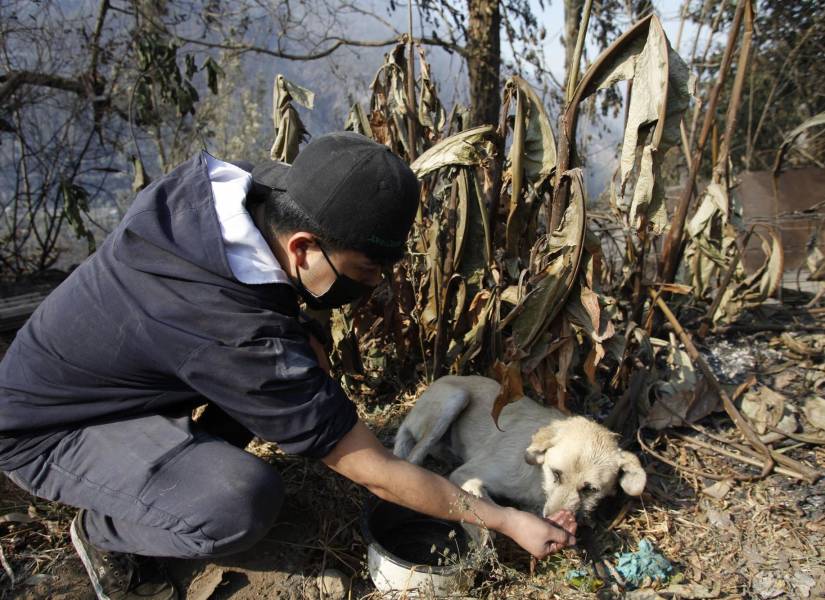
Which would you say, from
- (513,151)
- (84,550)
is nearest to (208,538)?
(84,550)

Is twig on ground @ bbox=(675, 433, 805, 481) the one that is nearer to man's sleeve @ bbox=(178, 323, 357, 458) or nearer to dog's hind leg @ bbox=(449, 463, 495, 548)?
dog's hind leg @ bbox=(449, 463, 495, 548)

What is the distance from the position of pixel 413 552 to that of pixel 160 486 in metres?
1.22

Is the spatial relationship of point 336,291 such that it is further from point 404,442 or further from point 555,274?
point 404,442

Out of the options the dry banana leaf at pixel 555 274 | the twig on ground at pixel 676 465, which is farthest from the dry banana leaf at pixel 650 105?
the twig on ground at pixel 676 465

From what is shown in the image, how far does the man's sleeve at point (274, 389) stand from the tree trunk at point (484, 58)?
4.80 metres

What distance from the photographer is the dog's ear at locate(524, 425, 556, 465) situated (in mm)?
3072

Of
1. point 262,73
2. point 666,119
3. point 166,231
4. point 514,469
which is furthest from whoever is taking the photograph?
point 262,73

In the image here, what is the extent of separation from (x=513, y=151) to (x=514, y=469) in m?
1.65

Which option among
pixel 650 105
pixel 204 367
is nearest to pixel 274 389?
pixel 204 367

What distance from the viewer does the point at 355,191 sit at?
2.12 meters

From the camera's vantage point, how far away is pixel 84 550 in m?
2.54

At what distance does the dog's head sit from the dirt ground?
0.15m

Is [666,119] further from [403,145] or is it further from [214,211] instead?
[214,211]

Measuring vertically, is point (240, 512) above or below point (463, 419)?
above
